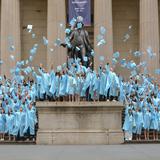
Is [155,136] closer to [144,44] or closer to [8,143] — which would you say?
[8,143]

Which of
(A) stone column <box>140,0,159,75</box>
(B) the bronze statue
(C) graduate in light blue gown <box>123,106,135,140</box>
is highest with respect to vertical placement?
(A) stone column <box>140,0,159,75</box>

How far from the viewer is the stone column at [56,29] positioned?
117 ft

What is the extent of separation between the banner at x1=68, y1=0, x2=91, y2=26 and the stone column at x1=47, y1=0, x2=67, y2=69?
1.43 meters

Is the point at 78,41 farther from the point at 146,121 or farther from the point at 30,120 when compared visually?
the point at 146,121

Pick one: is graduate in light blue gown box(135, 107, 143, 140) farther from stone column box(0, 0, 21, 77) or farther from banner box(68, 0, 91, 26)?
stone column box(0, 0, 21, 77)

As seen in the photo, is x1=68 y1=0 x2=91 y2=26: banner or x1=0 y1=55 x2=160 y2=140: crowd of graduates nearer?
x1=0 y1=55 x2=160 y2=140: crowd of graduates

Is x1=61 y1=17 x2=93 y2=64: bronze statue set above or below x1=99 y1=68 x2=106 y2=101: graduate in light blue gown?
above

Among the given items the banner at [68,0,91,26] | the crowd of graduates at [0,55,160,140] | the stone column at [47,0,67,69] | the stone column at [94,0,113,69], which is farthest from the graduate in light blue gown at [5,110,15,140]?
the stone column at [94,0,113,69]

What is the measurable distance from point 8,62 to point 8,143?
1766 centimetres

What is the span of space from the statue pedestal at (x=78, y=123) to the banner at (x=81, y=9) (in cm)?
1693

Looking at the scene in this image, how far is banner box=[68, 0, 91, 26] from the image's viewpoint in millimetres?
34750

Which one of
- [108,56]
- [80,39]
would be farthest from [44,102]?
[108,56]

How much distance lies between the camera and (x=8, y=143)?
64.1 feet

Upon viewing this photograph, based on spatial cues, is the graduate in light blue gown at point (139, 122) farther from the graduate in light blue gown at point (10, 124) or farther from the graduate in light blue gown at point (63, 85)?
the graduate in light blue gown at point (10, 124)
